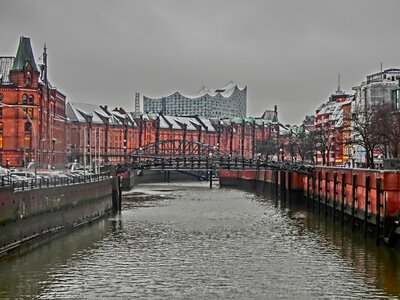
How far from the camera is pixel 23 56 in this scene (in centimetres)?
12162

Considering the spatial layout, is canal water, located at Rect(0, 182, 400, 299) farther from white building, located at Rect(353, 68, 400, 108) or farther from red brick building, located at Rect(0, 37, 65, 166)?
white building, located at Rect(353, 68, 400, 108)

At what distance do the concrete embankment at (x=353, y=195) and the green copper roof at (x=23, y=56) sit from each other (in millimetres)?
45052

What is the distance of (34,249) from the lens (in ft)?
152

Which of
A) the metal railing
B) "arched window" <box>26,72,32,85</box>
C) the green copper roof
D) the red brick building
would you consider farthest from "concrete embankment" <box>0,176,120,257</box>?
the green copper roof

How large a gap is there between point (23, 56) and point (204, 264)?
87.4 metres

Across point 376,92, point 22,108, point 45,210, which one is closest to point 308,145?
point 376,92

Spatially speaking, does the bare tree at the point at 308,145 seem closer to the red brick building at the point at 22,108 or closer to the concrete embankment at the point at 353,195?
the concrete embankment at the point at 353,195

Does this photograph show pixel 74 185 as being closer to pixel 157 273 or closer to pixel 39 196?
pixel 39 196

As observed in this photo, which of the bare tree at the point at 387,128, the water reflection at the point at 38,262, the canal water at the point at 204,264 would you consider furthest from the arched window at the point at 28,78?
the water reflection at the point at 38,262

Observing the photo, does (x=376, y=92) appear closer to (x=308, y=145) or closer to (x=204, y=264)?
(x=308, y=145)

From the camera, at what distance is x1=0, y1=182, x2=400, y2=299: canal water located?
35.2 metres

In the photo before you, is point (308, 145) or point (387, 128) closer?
point (387, 128)

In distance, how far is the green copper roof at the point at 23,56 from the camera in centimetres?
12056

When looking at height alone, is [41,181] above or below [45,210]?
above
